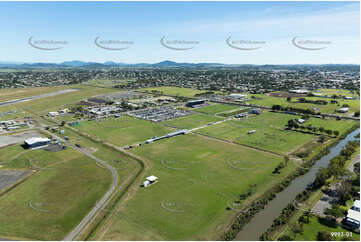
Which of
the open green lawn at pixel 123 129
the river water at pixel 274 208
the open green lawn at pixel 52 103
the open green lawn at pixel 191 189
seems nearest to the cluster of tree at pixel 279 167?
the open green lawn at pixel 191 189

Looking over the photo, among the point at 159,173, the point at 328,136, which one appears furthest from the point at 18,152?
the point at 328,136

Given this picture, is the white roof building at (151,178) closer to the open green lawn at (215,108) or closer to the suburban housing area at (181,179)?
the suburban housing area at (181,179)

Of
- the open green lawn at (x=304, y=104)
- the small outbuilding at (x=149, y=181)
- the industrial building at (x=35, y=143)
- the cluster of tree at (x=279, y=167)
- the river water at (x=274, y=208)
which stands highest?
the open green lawn at (x=304, y=104)

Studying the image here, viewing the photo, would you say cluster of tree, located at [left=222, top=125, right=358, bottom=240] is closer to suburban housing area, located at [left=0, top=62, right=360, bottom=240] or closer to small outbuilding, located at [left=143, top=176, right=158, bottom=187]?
suburban housing area, located at [left=0, top=62, right=360, bottom=240]

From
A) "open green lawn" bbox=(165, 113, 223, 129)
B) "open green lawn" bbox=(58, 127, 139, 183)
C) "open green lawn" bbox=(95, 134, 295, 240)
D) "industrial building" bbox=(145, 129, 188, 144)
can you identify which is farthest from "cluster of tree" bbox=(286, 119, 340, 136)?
"open green lawn" bbox=(58, 127, 139, 183)

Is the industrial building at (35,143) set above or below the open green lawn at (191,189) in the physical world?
above

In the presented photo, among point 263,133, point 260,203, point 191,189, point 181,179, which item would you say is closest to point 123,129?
point 181,179

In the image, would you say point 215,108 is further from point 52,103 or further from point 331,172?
point 52,103
